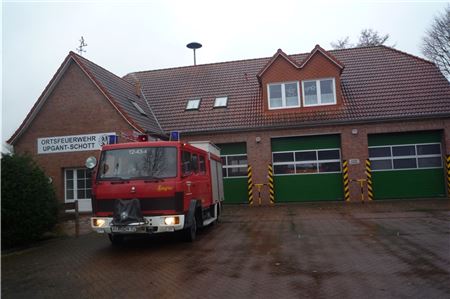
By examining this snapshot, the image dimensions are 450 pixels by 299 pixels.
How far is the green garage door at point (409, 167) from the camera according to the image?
20.5 meters

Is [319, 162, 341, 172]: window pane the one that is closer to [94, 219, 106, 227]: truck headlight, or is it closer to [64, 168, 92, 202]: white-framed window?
[64, 168, 92, 202]: white-framed window

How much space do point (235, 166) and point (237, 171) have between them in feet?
0.91

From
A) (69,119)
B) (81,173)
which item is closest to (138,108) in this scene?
(69,119)

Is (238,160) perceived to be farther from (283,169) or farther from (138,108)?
(138,108)

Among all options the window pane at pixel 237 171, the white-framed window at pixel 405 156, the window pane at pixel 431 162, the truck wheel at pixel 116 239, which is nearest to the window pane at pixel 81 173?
the window pane at pixel 237 171

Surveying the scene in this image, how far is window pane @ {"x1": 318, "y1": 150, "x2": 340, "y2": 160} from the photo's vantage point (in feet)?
70.0

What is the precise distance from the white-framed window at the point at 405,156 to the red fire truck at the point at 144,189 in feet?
43.0

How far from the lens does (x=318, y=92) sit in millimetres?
22078

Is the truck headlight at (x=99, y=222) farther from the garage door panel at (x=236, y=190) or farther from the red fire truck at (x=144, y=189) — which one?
the garage door panel at (x=236, y=190)

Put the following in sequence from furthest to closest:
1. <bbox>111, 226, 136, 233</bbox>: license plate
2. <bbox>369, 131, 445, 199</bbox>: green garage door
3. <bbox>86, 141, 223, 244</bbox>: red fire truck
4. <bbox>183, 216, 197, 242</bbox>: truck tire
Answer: <bbox>369, 131, 445, 199</bbox>: green garage door, <bbox>183, 216, 197, 242</bbox>: truck tire, <bbox>86, 141, 223, 244</bbox>: red fire truck, <bbox>111, 226, 136, 233</bbox>: license plate

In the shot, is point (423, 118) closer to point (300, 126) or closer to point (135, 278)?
point (300, 126)

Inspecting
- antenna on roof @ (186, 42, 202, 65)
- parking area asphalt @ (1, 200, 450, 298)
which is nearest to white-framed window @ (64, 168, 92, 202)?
parking area asphalt @ (1, 200, 450, 298)

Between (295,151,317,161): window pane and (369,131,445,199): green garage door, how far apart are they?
2853 mm

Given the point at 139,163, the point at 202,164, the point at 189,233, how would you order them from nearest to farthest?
the point at 139,163, the point at 189,233, the point at 202,164
